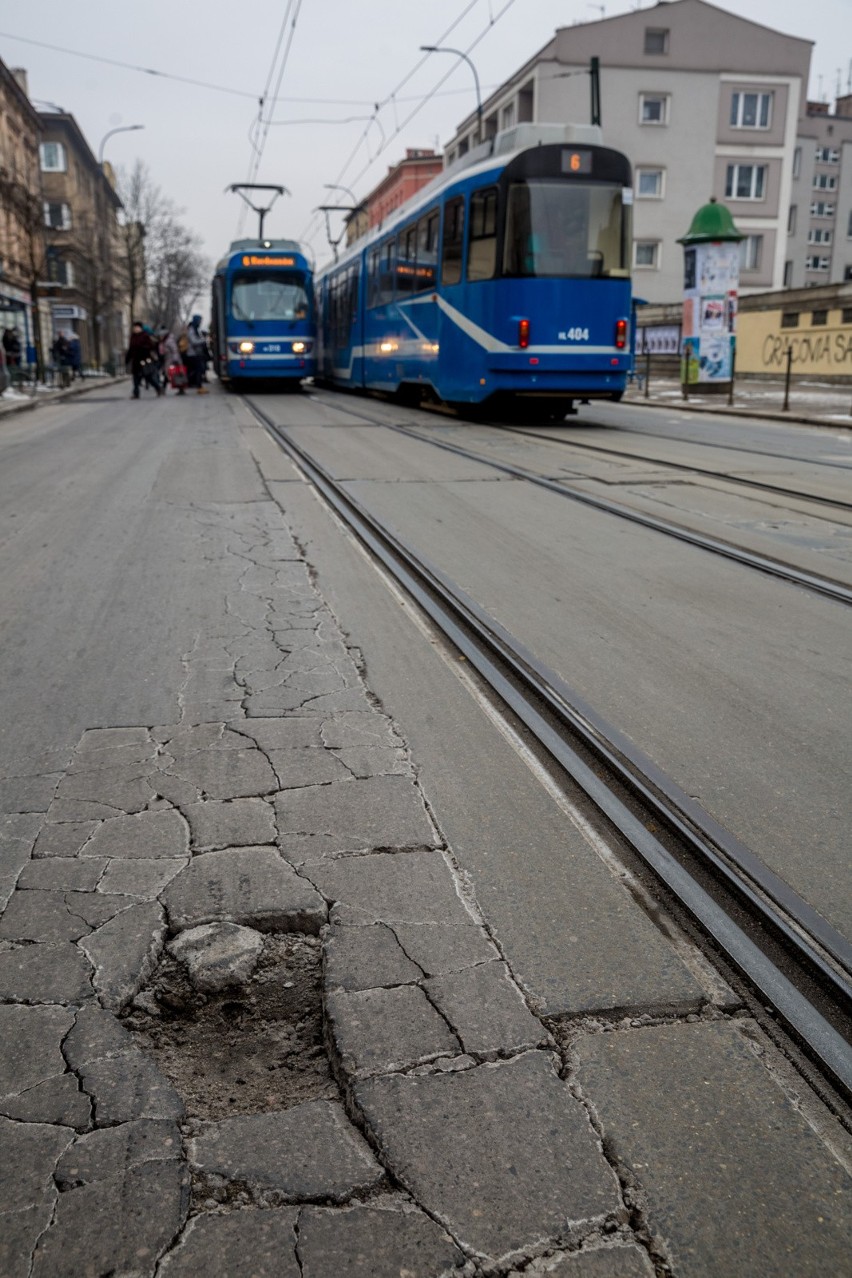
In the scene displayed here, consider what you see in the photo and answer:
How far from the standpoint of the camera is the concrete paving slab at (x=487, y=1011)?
7.22ft

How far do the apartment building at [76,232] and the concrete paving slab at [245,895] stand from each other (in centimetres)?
4924

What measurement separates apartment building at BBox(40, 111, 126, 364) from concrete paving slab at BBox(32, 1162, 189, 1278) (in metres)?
50.4

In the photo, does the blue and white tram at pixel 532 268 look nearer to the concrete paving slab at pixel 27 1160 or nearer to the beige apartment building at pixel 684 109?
the concrete paving slab at pixel 27 1160

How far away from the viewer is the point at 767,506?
9.27 metres

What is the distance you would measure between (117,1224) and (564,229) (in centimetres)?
1531

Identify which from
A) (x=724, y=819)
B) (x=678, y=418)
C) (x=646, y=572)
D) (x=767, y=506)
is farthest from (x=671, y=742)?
(x=678, y=418)

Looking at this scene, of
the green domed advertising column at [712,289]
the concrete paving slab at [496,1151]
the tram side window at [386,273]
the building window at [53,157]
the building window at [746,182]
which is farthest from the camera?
the building window at [53,157]

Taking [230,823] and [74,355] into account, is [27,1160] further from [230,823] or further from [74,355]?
[74,355]

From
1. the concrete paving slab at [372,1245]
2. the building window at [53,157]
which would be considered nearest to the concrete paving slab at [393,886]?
the concrete paving slab at [372,1245]

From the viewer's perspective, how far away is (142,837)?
3.13 m

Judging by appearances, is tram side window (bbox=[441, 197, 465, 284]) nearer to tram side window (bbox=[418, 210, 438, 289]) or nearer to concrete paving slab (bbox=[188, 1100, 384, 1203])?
tram side window (bbox=[418, 210, 438, 289])

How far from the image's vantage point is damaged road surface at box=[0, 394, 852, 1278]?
1756 millimetres

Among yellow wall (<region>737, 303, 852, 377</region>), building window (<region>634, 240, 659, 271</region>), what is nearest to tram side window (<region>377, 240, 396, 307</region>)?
yellow wall (<region>737, 303, 852, 377</region>)

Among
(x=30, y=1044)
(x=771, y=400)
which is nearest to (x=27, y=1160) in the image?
(x=30, y=1044)
